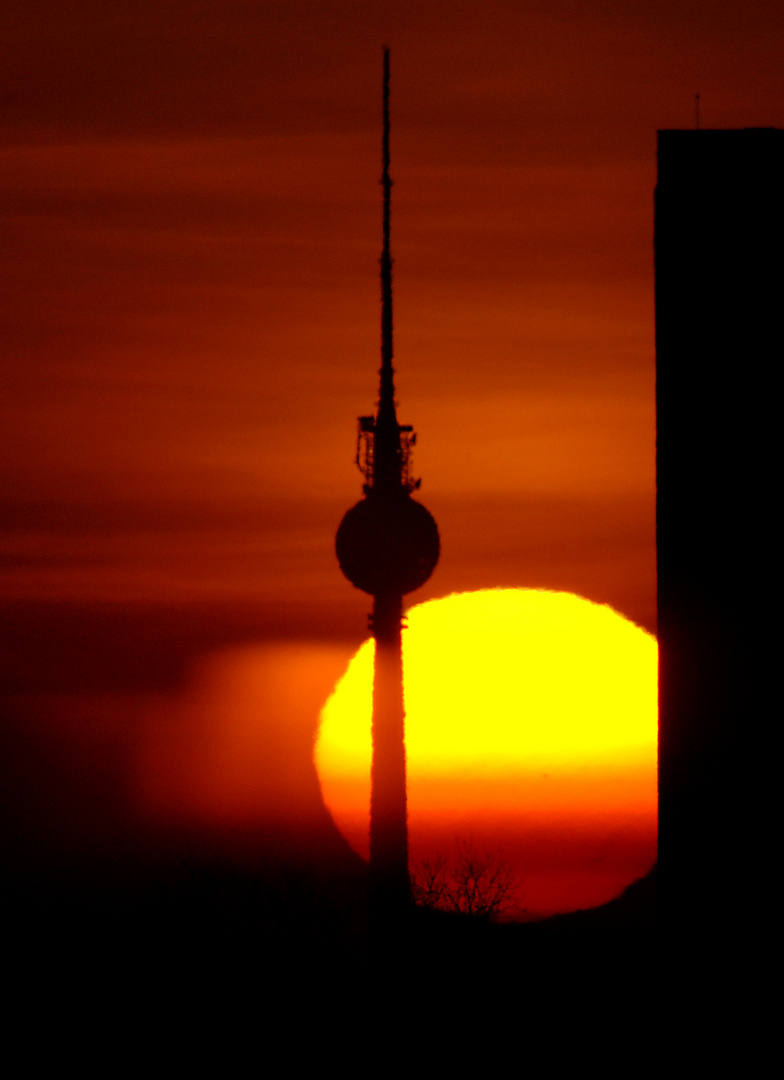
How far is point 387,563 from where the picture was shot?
110m

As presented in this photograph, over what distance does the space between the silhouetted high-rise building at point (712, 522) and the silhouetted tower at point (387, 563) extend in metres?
51.2

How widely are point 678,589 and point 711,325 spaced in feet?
27.9

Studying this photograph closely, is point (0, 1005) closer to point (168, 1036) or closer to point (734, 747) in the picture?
point (168, 1036)

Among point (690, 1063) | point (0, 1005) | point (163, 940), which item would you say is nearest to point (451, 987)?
point (163, 940)

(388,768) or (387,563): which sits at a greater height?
(387,563)

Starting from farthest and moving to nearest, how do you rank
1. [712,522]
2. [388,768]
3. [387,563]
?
[388,768] → [387,563] → [712,522]

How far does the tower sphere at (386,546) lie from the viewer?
4323 inches

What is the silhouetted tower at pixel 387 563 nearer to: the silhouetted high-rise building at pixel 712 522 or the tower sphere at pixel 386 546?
the tower sphere at pixel 386 546

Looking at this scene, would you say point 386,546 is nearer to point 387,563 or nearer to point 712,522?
point 387,563

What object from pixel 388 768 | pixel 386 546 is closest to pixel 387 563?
pixel 386 546

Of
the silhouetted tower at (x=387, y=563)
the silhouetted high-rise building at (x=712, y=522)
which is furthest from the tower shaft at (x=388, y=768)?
the silhouetted high-rise building at (x=712, y=522)

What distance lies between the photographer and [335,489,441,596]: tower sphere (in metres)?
110

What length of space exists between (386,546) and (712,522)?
57.6 meters

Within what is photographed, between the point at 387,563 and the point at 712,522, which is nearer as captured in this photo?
the point at 712,522
